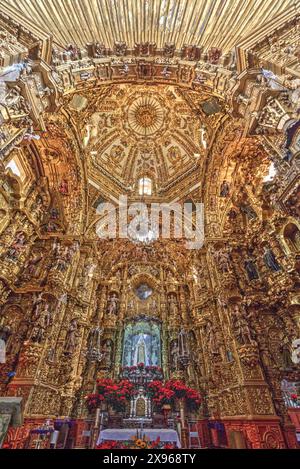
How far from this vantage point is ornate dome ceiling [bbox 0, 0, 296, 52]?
8.24 m

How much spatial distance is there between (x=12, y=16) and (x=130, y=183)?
10.7m

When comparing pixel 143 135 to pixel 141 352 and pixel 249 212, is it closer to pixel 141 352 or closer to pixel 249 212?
pixel 249 212

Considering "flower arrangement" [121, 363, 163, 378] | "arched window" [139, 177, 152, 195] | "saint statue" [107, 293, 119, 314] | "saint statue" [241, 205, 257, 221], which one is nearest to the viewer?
"flower arrangement" [121, 363, 163, 378]

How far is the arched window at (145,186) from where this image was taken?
17.2 m

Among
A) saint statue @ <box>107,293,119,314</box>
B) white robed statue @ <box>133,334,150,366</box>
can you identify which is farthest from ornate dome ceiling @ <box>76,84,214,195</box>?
white robed statue @ <box>133,334,150,366</box>

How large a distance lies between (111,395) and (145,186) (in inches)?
499

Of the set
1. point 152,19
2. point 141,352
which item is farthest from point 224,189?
point 141,352

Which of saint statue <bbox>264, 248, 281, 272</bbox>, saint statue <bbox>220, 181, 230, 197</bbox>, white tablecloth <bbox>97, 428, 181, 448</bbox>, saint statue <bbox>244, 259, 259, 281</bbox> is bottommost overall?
white tablecloth <bbox>97, 428, 181, 448</bbox>

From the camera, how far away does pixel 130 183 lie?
56.1 ft

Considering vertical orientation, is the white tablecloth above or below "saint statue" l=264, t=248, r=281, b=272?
below

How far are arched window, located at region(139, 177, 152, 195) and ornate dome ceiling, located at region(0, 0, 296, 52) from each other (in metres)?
8.85

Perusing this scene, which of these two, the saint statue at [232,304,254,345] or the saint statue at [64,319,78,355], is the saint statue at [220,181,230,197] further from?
the saint statue at [64,319,78,355]

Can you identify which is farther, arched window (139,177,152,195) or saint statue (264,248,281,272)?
arched window (139,177,152,195)

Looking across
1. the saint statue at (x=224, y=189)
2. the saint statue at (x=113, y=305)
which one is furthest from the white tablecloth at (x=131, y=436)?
the saint statue at (x=224, y=189)
